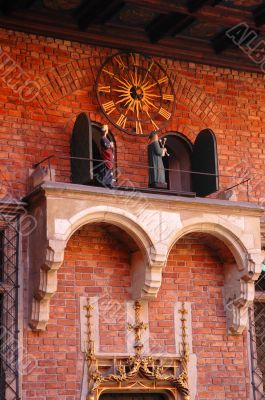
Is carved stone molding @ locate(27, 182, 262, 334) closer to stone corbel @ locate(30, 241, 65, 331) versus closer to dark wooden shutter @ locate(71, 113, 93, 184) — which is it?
stone corbel @ locate(30, 241, 65, 331)

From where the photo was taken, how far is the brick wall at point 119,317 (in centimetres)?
1175

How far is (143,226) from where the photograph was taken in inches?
475

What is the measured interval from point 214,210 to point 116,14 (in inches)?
108

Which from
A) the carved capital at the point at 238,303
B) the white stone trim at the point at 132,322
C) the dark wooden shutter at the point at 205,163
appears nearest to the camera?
the white stone trim at the point at 132,322

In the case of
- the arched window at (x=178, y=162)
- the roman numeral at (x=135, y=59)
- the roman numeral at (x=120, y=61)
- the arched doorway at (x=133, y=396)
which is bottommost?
the arched doorway at (x=133, y=396)

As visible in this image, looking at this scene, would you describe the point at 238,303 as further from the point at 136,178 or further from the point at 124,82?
the point at 124,82

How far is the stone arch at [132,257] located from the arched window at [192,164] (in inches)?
34.4

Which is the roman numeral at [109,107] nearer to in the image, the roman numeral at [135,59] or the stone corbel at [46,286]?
the roman numeral at [135,59]

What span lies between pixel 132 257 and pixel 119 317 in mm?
771

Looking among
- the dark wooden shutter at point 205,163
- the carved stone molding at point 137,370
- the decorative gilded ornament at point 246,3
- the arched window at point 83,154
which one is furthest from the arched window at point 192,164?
the carved stone molding at point 137,370

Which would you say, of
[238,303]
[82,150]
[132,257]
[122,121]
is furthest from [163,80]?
[238,303]

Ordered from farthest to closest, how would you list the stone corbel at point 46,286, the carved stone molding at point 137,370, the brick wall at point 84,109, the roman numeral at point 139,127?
the roman numeral at point 139,127 → the brick wall at point 84,109 → the carved stone molding at point 137,370 → the stone corbel at point 46,286

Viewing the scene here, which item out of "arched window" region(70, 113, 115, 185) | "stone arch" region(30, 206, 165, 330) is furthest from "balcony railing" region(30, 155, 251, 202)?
"stone arch" region(30, 206, 165, 330)

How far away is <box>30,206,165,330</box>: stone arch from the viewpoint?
37.8 feet
